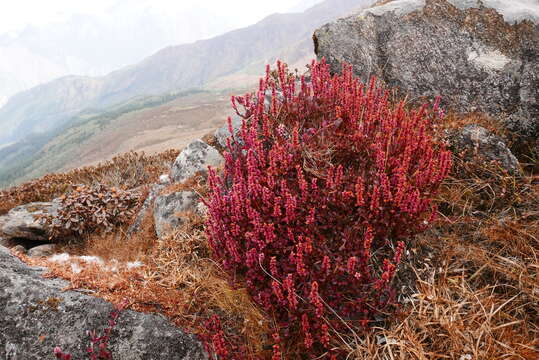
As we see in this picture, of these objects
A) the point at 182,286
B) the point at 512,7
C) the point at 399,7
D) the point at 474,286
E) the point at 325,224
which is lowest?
the point at 474,286

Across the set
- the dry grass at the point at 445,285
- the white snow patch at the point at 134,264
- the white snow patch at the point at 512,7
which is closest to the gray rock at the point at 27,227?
the white snow patch at the point at 134,264

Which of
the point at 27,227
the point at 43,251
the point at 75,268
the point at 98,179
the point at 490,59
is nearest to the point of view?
the point at 75,268

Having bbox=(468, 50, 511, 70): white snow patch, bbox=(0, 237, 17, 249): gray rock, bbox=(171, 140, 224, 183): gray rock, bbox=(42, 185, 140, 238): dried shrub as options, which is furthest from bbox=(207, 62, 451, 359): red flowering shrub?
bbox=(0, 237, 17, 249): gray rock

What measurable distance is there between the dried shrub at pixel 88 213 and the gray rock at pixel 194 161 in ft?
3.99

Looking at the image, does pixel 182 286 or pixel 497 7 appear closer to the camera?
pixel 182 286

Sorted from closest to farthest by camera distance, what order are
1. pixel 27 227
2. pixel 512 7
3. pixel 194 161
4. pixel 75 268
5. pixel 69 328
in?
1. pixel 69 328
2. pixel 75 268
3. pixel 512 7
4. pixel 194 161
5. pixel 27 227

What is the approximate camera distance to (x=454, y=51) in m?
4.99

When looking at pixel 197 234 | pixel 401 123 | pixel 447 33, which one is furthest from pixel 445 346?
pixel 447 33

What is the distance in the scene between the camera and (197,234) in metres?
3.67

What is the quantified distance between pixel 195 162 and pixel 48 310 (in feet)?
9.68

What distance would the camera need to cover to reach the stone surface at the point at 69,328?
2.28 metres

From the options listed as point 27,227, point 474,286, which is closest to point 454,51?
point 474,286

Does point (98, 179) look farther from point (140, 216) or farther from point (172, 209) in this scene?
point (172, 209)

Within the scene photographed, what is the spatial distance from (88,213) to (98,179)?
14.6 ft
